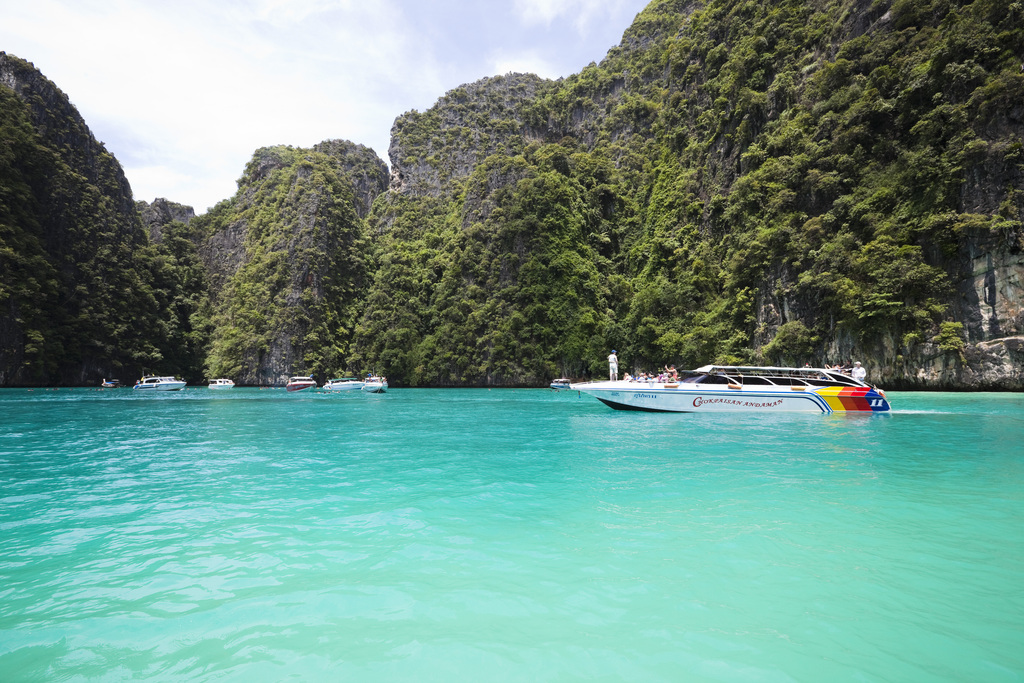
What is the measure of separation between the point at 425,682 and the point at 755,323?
2038 inches

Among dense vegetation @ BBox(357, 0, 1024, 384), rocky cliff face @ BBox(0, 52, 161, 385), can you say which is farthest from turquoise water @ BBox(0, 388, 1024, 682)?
rocky cliff face @ BBox(0, 52, 161, 385)

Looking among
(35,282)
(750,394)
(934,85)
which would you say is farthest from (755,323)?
(35,282)

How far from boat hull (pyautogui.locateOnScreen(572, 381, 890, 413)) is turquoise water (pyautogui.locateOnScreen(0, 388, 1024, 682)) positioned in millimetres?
12328

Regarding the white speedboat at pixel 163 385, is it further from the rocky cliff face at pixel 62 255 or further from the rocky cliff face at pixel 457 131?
the rocky cliff face at pixel 457 131

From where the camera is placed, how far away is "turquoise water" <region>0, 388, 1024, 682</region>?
366 cm

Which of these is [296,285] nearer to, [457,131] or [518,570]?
[457,131]

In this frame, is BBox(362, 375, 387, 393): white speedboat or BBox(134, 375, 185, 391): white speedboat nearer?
BBox(362, 375, 387, 393): white speedboat

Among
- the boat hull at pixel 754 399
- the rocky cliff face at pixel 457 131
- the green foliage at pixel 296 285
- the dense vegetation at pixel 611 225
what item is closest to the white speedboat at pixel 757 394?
the boat hull at pixel 754 399

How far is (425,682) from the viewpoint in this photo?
3396 millimetres

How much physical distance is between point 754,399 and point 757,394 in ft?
0.98

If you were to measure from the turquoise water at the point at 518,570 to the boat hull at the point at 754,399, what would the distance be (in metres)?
12.3

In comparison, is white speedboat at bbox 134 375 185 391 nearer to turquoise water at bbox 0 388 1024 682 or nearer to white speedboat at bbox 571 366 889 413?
turquoise water at bbox 0 388 1024 682

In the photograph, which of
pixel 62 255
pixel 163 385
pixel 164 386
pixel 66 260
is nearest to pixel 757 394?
pixel 163 385

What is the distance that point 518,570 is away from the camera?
532cm
